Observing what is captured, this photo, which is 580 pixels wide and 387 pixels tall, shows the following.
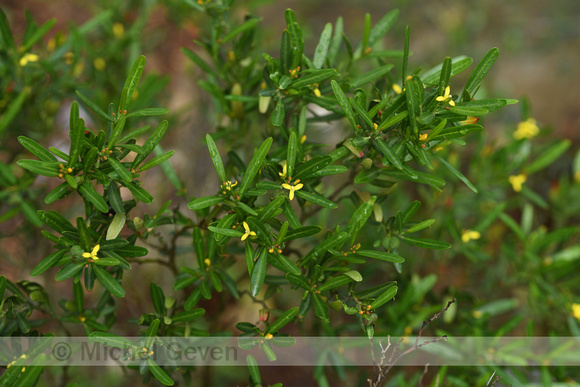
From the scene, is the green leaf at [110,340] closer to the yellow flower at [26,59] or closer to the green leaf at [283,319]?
the green leaf at [283,319]

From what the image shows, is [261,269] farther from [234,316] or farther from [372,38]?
[234,316]

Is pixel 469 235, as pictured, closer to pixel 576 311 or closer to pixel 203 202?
pixel 576 311

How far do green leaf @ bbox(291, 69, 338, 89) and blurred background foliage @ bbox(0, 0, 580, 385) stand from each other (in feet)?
1.60

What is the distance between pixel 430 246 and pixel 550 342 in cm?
81

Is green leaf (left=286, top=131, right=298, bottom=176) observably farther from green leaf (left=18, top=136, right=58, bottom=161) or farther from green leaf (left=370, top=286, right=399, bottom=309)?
green leaf (left=18, top=136, right=58, bottom=161)

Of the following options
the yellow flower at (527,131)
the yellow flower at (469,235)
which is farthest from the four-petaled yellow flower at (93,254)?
the yellow flower at (527,131)

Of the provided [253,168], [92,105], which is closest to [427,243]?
[253,168]

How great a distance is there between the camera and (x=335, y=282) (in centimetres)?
110

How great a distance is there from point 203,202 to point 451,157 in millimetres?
1129

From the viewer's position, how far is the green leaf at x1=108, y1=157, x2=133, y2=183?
3.15 ft

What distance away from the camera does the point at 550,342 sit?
1.57 meters

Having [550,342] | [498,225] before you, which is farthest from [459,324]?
[498,225]

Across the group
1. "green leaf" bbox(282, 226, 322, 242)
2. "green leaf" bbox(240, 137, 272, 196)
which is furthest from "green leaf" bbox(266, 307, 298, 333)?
"green leaf" bbox(240, 137, 272, 196)

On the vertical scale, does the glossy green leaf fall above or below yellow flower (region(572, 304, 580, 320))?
above
